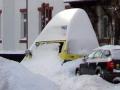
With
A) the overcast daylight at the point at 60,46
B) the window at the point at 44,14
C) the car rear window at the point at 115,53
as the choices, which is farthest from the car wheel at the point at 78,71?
the window at the point at 44,14

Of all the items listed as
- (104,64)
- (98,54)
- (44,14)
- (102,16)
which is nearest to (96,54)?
(98,54)

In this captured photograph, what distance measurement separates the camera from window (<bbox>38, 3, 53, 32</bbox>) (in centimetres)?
3875

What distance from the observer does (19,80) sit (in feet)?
37.5

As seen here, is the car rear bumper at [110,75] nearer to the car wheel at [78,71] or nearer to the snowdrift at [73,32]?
the car wheel at [78,71]

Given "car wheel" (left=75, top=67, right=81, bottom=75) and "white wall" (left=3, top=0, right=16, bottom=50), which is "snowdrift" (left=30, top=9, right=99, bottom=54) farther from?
"white wall" (left=3, top=0, right=16, bottom=50)

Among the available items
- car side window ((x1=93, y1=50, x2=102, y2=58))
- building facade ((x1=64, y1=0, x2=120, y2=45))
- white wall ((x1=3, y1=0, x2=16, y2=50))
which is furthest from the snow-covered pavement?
white wall ((x1=3, y1=0, x2=16, y2=50))

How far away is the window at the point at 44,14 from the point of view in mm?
38750

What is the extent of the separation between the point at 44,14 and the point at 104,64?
19191mm

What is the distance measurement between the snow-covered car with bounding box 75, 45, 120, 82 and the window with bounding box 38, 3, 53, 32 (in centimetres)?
→ 1646

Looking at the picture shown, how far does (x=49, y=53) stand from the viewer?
86.1ft

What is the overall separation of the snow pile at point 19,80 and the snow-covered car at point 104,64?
301 inches

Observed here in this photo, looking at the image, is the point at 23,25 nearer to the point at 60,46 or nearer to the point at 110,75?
the point at 60,46

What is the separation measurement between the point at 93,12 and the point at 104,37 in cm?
175

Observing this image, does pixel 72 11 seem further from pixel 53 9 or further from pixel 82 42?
pixel 53 9
